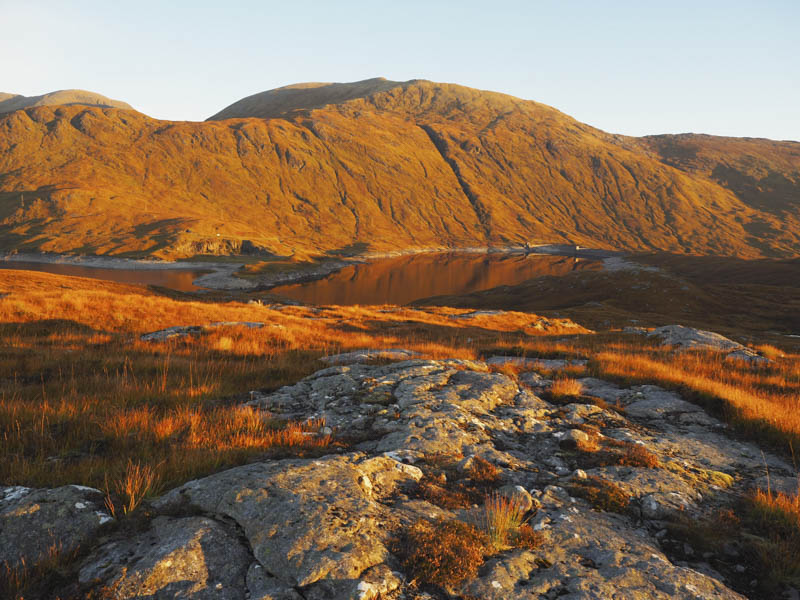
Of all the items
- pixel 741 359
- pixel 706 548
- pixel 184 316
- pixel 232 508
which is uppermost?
pixel 232 508

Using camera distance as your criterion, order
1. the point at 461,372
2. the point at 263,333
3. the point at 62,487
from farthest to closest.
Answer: the point at 263,333 → the point at 461,372 → the point at 62,487

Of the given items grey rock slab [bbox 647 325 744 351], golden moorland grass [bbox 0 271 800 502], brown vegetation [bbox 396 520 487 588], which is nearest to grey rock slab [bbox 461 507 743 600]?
brown vegetation [bbox 396 520 487 588]

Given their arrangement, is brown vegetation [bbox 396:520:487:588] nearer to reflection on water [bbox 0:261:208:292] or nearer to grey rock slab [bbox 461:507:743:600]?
grey rock slab [bbox 461:507:743:600]

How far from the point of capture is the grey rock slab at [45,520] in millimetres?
3357

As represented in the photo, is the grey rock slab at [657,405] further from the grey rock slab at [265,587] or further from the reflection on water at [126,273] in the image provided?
the reflection on water at [126,273]

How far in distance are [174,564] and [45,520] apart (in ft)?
4.70

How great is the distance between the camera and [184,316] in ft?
82.5

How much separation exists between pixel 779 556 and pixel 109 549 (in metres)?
5.94

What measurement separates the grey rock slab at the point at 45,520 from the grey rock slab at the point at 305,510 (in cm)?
62

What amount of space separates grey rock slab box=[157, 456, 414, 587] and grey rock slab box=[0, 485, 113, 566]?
0.62 meters

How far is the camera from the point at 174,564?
317cm

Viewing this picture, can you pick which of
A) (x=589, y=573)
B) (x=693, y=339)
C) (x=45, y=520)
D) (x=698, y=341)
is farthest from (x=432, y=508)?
(x=693, y=339)

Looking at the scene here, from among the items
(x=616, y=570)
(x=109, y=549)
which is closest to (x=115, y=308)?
(x=109, y=549)

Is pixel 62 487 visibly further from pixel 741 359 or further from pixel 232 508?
pixel 741 359
